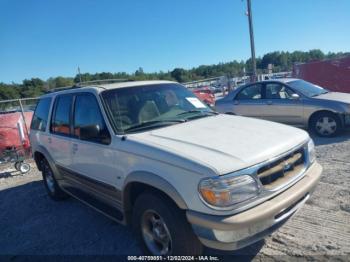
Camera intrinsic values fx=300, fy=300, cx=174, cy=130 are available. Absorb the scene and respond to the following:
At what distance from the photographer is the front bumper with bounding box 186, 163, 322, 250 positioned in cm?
236

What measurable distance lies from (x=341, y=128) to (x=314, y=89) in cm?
150

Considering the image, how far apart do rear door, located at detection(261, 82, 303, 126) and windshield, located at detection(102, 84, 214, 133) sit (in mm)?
4582

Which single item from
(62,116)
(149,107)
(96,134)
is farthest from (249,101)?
(96,134)

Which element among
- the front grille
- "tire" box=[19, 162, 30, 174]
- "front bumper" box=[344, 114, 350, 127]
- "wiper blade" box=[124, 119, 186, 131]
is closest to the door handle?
"wiper blade" box=[124, 119, 186, 131]

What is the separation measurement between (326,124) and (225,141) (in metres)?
5.67

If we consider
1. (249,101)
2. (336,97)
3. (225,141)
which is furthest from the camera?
(249,101)

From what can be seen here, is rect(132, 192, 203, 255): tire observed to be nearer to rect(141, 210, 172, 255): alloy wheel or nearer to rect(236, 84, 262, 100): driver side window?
rect(141, 210, 172, 255): alloy wheel

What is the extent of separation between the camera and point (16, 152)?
8.12 meters

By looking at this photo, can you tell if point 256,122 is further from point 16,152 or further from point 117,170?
point 16,152

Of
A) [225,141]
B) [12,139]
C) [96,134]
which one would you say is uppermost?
[96,134]

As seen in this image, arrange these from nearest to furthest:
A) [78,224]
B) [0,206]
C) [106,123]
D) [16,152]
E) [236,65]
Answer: [106,123] → [78,224] → [0,206] → [16,152] → [236,65]

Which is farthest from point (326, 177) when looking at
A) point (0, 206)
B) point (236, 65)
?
point (236, 65)

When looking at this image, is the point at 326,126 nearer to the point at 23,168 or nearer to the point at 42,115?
the point at 42,115

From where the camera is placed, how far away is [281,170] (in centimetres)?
276
